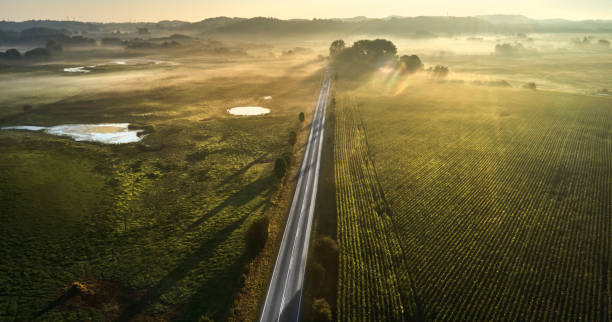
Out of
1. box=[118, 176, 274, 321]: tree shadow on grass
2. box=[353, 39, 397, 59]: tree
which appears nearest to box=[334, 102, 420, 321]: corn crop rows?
box=[118, 176, 274, 321]: tree shadow on grass

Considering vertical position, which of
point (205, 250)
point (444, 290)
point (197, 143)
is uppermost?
point (197, 143)

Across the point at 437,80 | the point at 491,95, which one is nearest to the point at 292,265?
the point at 491,95

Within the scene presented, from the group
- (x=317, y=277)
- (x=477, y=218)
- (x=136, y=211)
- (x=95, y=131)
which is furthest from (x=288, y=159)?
(x=95, y=131)

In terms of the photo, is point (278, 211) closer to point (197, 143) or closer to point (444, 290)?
point (444, 290)

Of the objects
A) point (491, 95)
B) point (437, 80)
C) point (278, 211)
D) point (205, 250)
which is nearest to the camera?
point (205, 250)

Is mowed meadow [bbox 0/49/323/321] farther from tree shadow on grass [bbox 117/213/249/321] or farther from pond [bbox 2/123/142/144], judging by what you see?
pond [bbox 2/123/142/144]
